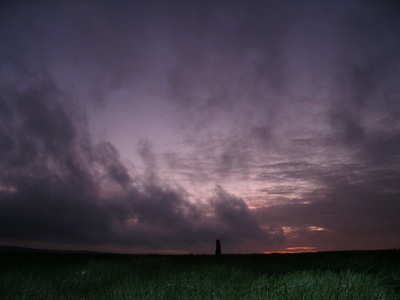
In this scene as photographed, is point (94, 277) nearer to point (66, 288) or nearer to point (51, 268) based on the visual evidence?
point (66, 288)

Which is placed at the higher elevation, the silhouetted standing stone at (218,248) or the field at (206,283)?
the silhouetted standing stone at (218,248)

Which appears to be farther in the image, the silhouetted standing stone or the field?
the silhouetted standing stone

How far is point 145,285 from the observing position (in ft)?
36.3

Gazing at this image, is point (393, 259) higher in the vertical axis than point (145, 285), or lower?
higher

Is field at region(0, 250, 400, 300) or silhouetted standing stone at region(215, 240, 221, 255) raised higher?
silhouetted standing stone at region(215, 240, 221, 255)

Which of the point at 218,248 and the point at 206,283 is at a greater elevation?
the point at 218,248

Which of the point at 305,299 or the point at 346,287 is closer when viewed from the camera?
the point at 305,299

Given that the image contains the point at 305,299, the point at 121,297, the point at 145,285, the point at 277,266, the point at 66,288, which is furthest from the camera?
the point at 277,266

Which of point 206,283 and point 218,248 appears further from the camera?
point 218,248

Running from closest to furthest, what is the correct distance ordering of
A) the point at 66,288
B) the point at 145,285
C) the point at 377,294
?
the point at 377,294
the point at 145,285
the point at 66,288

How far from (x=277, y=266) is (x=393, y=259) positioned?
6178 mm

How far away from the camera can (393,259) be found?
17156 millimetres

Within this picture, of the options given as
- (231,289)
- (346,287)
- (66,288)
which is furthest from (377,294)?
(66,288)

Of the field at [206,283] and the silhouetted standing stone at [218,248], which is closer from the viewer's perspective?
the field at [206,283]
